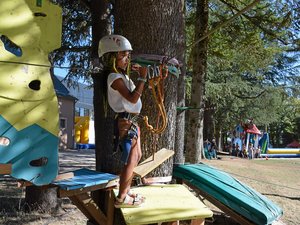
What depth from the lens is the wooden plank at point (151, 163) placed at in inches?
158

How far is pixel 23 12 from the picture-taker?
3.21 metres

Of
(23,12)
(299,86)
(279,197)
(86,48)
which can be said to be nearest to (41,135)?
(23,12)

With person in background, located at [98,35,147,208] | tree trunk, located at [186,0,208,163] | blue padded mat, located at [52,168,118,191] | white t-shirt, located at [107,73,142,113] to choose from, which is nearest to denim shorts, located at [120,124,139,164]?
person in background, located at [98,35,147,208]

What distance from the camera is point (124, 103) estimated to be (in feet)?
12.0

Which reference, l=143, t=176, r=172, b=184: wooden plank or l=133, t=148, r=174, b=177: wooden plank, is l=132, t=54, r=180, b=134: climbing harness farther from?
l=143, t=176, r=172, b=184: wooden plank

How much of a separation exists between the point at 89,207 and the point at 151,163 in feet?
2.59

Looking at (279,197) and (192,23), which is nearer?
(279,197)

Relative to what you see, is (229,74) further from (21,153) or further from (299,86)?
(21,153)

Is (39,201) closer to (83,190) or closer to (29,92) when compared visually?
(83,190)

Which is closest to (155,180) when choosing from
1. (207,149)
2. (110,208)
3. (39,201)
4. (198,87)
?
(110,208)

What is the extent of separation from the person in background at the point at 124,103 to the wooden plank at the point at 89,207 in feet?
1.13

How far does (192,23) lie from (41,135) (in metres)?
9.36

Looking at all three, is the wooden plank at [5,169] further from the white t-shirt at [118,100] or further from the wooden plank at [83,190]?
the white t-shirt at [118,100]

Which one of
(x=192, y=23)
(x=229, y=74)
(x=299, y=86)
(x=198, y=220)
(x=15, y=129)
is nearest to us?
(x=15, y=129)
